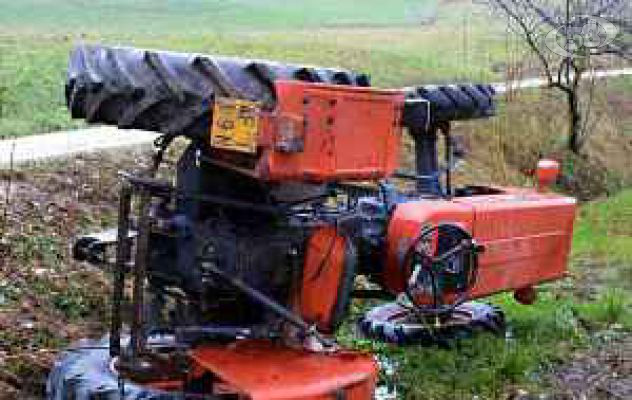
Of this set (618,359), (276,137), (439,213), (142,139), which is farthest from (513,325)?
(142,139)

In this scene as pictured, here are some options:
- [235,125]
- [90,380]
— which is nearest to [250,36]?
[90,380]

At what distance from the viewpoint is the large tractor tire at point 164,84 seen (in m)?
5.75

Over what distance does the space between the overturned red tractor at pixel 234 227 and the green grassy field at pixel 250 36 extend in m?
4.80

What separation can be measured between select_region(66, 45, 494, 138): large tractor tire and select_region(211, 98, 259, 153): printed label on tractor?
7 centimetres

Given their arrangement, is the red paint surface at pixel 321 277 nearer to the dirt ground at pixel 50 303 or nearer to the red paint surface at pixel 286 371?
the red paint surface at pixel 286 371

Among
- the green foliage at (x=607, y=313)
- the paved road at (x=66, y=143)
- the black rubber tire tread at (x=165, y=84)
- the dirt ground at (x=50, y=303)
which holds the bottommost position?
the green foliage at (x=607, y=313)

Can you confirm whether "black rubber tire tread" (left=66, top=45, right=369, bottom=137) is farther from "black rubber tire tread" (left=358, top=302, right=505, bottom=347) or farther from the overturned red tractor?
"black rubber tire tread" (left=358, top=302, right=505, bottom=347)

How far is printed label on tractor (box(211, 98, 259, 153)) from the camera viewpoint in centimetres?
558

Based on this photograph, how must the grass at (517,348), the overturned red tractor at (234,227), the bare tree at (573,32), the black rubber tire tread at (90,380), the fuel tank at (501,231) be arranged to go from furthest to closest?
1. the bare tree at (573,32)
2. the grass at (517,348)
3. the fuel tank at (501,231)
4. the black rubber tire tread at (90,380)
5. the overturned red tractor at (234,227)

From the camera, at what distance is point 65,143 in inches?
570

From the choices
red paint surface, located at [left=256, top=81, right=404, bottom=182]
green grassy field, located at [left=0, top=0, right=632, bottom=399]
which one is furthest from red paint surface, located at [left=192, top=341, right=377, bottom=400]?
green grassy field, located at [left=0, top=0, right=632, bottom=399]

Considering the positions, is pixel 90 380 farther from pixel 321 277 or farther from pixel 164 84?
pixel 164 84

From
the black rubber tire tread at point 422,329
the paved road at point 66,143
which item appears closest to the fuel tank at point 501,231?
the black rubber tire tread at point 422,329

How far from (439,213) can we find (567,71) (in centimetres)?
1965
